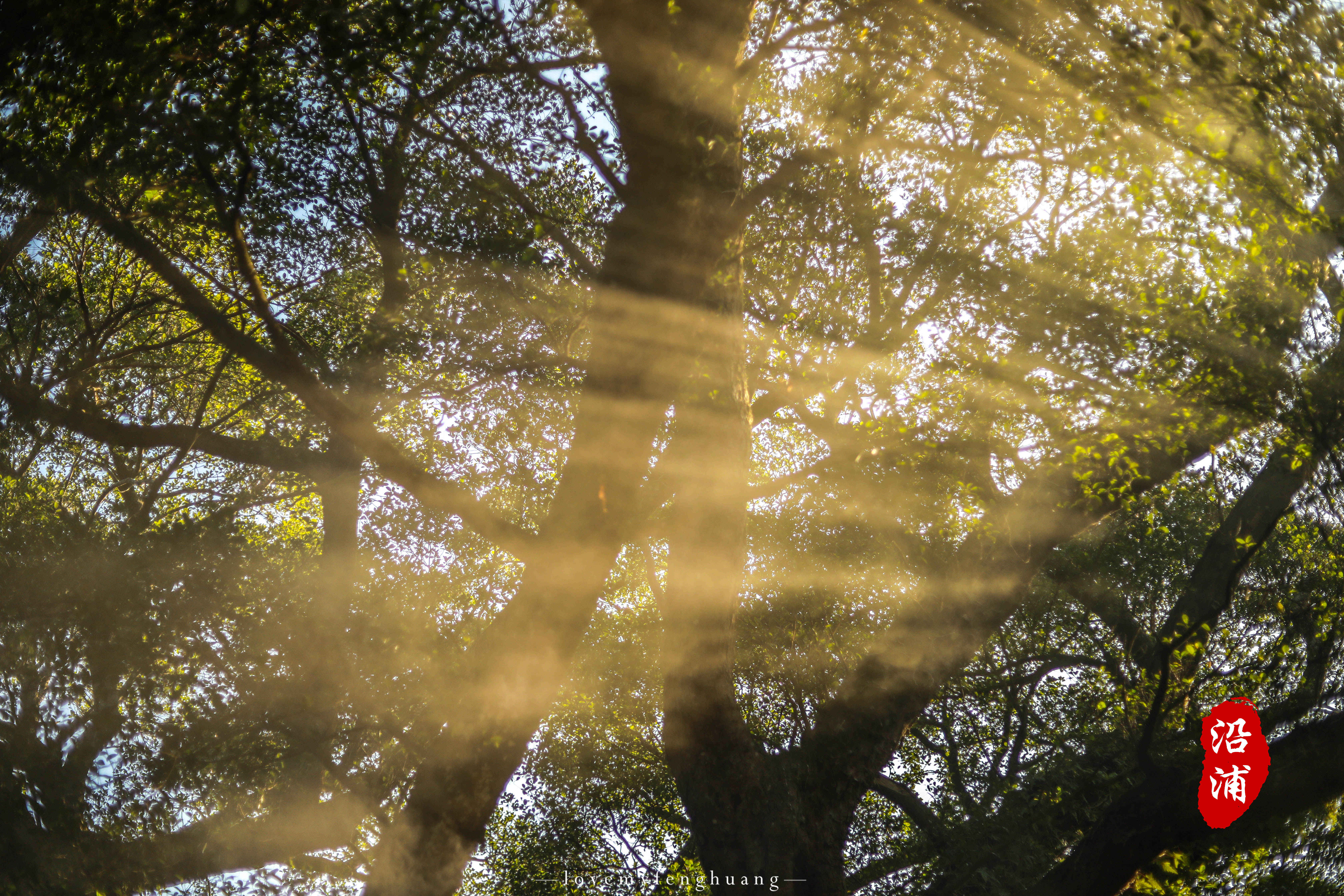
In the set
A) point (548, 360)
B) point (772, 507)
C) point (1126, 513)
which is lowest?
point (1126, 513)

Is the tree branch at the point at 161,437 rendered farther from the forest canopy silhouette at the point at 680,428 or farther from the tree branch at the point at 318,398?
the tree branch at the point at 318,398

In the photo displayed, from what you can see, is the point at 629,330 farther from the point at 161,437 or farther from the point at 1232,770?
the point at 1232,770

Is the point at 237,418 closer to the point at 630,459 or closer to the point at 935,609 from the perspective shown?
the point at 630,459

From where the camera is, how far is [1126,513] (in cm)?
902

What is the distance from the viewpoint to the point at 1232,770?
597cm

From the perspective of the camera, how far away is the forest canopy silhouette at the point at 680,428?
584cm

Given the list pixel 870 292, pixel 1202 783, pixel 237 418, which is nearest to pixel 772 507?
pixel 870 292

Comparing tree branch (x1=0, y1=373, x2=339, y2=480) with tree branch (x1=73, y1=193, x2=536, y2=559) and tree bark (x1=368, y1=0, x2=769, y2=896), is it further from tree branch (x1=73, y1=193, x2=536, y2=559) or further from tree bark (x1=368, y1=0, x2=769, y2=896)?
tree bark (x1=368, y1=0, x2=769, y2=896)

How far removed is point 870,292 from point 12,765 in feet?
31.4

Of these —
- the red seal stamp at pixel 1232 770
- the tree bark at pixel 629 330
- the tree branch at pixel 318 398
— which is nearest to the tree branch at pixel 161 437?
the tree branch at pixel 318 398

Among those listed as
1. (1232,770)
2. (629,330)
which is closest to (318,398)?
(629,330)

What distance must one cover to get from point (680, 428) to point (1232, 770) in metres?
5.47

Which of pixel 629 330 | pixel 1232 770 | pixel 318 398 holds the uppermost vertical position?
pixel 629 330

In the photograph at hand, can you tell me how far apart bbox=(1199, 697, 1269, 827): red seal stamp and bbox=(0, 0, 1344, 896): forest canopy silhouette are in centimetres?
10
